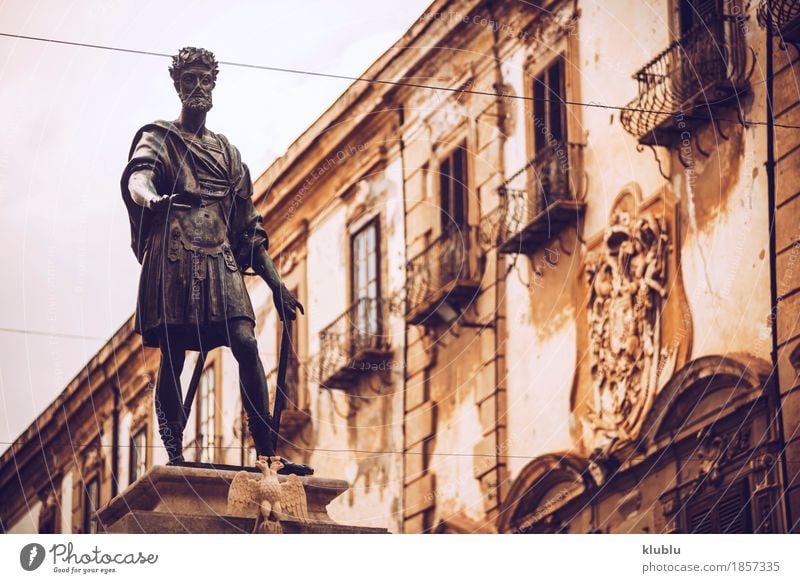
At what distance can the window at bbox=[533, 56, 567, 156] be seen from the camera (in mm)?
22188

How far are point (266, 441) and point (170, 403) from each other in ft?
1.97

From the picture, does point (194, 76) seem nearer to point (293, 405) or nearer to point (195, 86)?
point (195, 86)

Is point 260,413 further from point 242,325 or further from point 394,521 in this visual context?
point 394,521

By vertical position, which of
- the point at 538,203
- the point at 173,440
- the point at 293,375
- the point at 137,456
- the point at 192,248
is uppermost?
the point at 538,203

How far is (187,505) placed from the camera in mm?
13523

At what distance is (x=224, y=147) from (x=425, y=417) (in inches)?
393

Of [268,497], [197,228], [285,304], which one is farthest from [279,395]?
[197,228]

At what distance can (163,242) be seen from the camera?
1398 cm

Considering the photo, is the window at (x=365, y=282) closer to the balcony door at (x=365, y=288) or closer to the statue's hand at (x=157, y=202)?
the balcony door at (x=365, y=288)

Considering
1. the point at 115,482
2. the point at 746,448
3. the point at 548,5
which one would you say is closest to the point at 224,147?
the point at 746,448

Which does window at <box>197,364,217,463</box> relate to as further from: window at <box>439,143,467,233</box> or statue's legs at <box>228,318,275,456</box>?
statue's legs at <box>228,318,275,456</box>

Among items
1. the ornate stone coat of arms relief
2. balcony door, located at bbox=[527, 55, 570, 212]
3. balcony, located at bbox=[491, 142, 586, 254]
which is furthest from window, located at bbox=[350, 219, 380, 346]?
the ornate stone coat of arms relief

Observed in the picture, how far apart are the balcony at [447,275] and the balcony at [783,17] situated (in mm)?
5161

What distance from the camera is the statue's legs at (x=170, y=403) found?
13844 millimetres
